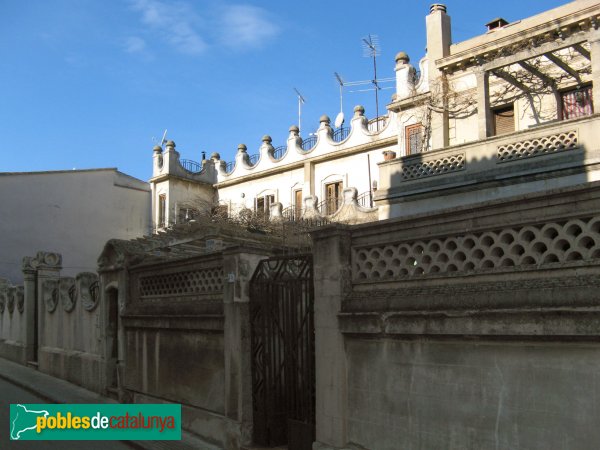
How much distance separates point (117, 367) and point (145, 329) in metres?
1.62

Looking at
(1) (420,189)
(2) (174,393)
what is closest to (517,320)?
(2) (174,393)

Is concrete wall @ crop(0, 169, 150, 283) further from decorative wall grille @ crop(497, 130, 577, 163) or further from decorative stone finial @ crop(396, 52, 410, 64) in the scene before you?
decorative wall grille @ crop(497, 130, 577, 163)

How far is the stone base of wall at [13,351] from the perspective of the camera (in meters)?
17.6

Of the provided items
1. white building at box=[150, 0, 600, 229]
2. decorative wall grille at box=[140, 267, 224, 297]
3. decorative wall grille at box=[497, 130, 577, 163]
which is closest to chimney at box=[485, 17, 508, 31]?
white building at box=[150, 0, 600, 229]

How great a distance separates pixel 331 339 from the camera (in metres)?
6.37

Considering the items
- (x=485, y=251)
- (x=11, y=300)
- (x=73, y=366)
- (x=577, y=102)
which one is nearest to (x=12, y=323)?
(x=11, y=300)

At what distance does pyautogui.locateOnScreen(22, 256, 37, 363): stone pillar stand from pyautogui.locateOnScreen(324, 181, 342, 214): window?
40.8 feet

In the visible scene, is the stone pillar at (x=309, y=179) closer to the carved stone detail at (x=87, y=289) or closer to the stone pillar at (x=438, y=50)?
the stone pillar at (x=438, y=50)

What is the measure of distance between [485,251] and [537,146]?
8864 millimetres

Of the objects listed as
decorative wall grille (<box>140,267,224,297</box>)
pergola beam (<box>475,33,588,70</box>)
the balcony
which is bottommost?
decorative wall grille (<box>140,267,224,297</box>)

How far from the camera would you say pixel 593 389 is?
4227 mm

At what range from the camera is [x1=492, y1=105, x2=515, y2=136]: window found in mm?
17422

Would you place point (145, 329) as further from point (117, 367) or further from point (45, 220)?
point (45, 220)

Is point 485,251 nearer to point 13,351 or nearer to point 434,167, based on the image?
point 434,167
